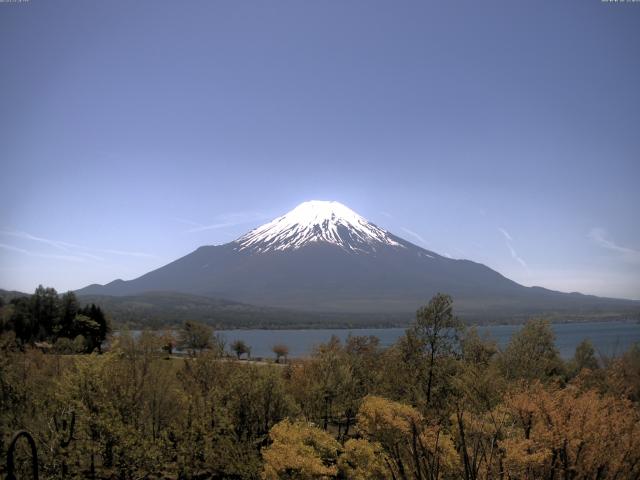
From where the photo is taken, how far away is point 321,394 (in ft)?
90.2

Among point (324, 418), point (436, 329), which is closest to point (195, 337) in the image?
point (324, 418)

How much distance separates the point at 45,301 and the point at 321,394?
66.4m

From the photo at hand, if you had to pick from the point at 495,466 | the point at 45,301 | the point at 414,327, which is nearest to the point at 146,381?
the point at 414,327

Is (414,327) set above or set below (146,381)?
above

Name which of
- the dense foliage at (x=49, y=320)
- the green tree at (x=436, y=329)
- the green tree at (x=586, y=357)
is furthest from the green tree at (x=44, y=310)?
the green tree at (x=586, y=357)

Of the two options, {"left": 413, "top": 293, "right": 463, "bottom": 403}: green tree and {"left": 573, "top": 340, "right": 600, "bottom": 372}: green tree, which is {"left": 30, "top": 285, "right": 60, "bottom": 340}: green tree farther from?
{"left": 573, "top": 340, "right": 600, "bottom": 372}: green tree

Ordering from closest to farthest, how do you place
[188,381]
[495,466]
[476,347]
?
[495,466] < [188,381] < [476,347]

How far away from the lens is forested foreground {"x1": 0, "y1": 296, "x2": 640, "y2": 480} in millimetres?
15703

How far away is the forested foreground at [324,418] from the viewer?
15.7m

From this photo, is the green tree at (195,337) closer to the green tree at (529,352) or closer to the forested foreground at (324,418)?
the forested foreground at (324,418)

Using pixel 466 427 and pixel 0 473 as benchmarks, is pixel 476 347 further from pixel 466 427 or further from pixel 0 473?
pixel 0 473

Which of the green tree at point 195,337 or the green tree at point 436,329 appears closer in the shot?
the green tree at point 436,329

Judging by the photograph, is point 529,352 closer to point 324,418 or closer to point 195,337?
point 324,418

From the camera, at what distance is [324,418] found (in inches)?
1145
